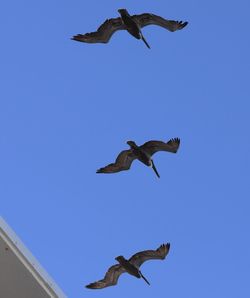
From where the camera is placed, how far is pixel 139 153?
15.5m

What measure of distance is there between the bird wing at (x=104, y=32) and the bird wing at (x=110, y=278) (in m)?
5.06

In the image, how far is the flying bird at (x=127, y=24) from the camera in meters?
14.5

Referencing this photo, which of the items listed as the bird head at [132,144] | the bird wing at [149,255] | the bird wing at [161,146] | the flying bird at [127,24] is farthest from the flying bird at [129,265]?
the flying bird at [127,24]

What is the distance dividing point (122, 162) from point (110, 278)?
264 centimetres

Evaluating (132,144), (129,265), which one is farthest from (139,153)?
(129,265)

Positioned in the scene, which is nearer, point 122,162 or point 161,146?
point 161,146

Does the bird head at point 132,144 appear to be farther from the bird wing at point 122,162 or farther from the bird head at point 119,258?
the bird head at point 119,258

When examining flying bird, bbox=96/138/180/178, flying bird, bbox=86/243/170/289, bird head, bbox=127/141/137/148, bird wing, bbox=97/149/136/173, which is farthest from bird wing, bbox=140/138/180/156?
flying bird, bbox=86/243/170/289

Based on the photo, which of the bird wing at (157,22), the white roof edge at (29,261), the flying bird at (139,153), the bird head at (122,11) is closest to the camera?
the white roof edge at (29,261)

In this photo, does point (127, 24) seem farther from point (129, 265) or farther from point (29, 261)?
point (29, 261)

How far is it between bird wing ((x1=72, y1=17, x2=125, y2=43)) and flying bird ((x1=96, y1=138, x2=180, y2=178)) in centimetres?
245

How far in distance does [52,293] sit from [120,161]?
5.94m

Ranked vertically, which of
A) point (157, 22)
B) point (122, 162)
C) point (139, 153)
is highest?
point (157, 22)

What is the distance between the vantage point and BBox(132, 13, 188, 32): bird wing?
14523 millimetres
